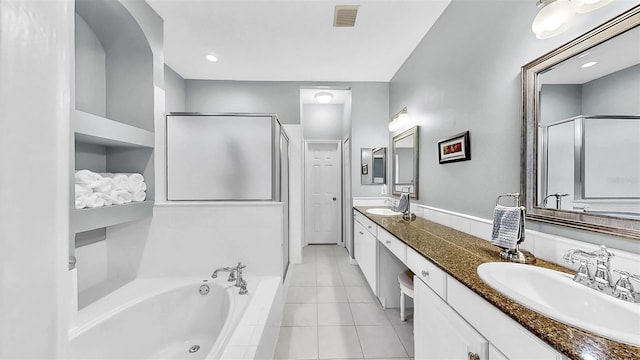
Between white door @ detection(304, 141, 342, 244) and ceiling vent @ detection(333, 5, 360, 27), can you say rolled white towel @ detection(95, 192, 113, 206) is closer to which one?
ceiling vent @ detection(333, 5, 360, 27)

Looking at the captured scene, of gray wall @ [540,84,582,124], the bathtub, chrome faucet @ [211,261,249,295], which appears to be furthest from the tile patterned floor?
gray wall @ [540,84,582,124]

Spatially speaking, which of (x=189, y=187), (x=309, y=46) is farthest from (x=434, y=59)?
(x=189, y=187)

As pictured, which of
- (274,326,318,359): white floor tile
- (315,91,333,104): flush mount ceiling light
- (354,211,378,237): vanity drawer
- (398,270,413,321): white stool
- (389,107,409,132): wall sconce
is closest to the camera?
(274,326,318,359): white floor tile

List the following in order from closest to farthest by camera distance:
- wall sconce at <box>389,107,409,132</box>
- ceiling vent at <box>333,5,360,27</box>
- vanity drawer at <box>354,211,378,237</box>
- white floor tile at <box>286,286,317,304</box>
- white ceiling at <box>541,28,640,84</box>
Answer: white ceiling at <box>541,28,640,84</box>, ceiling vent at <box>333,5,360,27</box>, vanity drawer at <box>354,211,378,237</box>, white floor tile at <box>286,286,317,304</box>, wall sconce at <box>389,107,409,132</box>

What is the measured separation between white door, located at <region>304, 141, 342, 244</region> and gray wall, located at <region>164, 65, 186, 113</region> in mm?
2074

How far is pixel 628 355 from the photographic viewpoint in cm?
54

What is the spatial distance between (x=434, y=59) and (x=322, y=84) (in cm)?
154

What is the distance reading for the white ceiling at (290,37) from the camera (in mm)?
1928

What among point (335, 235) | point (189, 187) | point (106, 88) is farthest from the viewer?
point (335, 235)

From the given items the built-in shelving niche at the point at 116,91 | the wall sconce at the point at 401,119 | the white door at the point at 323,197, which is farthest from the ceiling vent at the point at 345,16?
the white door at the point at 323,197

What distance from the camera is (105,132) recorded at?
1417mm

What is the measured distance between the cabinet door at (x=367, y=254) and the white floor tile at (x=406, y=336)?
1.15 feet

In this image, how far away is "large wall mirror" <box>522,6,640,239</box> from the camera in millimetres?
848

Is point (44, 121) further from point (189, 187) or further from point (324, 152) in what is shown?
point (324, 152)
